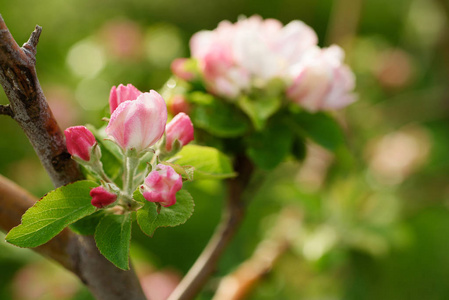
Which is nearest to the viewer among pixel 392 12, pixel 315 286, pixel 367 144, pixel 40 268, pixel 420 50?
pixel 40 268

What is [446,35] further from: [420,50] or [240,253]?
[240,253]

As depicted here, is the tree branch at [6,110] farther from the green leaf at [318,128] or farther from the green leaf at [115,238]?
the green leaf at [318,128]

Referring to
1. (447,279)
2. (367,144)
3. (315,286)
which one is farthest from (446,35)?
(315,286)

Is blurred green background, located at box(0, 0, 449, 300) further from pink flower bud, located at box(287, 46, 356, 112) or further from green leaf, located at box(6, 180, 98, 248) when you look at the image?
green leaf, located at box(6, 180, 98, 248)

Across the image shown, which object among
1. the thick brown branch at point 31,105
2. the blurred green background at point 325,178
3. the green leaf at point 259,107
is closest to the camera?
the thick brown branch at point 31,105

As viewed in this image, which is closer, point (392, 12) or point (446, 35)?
point (446, 35)

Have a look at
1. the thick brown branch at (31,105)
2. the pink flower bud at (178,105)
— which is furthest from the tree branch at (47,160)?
the pink flower bud at (178,105)
